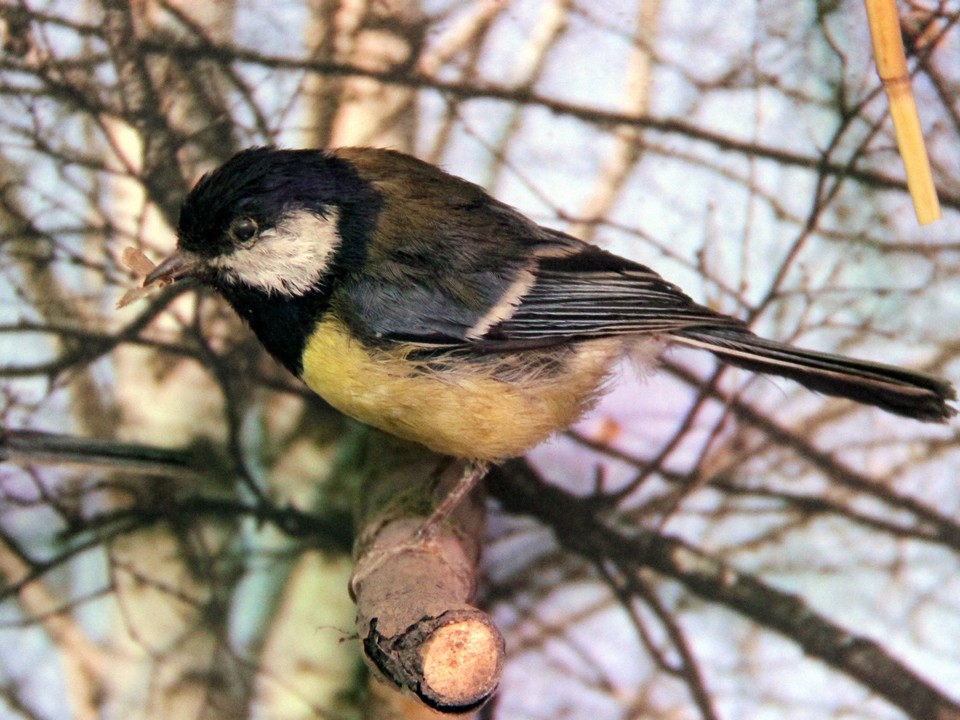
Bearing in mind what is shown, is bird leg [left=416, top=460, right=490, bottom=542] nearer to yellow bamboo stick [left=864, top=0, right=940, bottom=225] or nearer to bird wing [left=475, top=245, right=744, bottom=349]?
bird wing [left=475, top=245, right=744, bottom=349]

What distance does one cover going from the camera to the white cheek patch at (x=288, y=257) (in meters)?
1.05

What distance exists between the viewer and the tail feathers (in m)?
1.11

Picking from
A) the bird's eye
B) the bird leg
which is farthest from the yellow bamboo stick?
the bird's eye

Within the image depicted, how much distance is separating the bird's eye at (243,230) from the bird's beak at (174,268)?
0.23ft

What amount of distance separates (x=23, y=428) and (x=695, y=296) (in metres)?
1.10

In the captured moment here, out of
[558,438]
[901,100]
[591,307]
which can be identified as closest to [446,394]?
[591,307]

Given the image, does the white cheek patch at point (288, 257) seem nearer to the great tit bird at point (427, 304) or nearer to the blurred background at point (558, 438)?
the great tit bird at point (427, 304)

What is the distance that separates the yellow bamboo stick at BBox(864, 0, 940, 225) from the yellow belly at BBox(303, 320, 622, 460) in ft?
1.57

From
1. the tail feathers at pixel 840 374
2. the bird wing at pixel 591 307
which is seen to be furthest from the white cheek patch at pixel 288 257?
the tail feathers at pixel 840 374

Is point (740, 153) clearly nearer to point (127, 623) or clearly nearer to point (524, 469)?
point (524, 469)

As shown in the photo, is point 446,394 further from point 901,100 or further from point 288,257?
point 901,100

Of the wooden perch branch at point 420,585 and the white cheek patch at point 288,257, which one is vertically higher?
the white cheek patch at point 288,257

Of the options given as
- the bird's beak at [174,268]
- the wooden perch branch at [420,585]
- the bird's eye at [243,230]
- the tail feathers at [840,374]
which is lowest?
the wooden perch branch at [420,585]

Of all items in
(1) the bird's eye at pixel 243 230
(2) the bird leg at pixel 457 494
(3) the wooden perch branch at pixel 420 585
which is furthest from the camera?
(2) the bird leg at pixel 457 494
